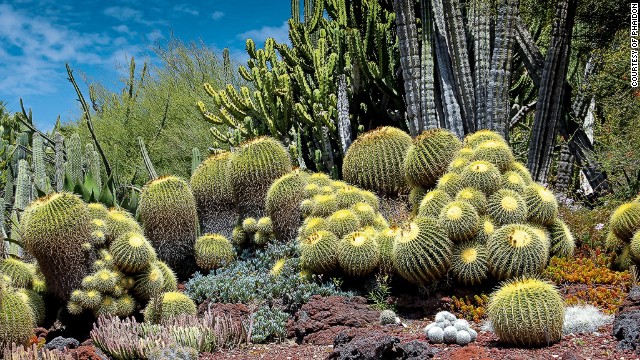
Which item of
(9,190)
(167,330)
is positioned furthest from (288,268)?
(9,190)

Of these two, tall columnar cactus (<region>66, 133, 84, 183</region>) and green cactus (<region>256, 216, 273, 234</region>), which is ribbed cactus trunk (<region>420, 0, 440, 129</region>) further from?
tall columnar cactus (<region>66, 133, 84, 183</region>)

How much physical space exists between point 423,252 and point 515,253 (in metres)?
0.87

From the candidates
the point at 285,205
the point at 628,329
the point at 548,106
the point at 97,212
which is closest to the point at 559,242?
the point at 628,329

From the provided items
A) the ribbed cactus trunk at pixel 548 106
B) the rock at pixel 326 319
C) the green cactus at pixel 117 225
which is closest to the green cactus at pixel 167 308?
the green cactus at pixel 117 225

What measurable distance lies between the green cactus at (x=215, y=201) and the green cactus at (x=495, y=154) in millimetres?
3424

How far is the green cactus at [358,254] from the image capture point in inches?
273

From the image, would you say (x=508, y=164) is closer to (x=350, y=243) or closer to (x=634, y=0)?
(x=350, y=243)

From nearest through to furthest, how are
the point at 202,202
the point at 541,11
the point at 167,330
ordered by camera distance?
the point at 167,330 < the point at 202,202 < the point at 541,11

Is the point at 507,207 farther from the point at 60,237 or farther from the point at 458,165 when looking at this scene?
the point at 60,237

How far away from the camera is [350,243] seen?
23.0 feet

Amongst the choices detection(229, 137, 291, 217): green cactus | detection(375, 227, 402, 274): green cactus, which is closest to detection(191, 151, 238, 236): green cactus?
detection(229, 137, 291, 217): green cactus

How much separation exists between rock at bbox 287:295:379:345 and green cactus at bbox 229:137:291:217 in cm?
260

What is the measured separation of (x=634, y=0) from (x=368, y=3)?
4.84m

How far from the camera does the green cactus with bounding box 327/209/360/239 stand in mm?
7387
